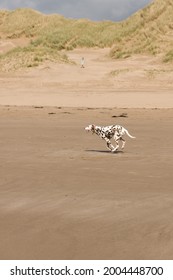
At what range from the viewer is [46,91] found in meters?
27.4

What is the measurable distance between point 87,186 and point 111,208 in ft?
4.62

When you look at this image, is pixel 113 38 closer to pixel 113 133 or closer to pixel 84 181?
pixel 113 133

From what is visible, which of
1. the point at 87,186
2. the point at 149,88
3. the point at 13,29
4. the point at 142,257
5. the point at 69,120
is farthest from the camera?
the point at 13,29

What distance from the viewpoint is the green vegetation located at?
34284 millimetres

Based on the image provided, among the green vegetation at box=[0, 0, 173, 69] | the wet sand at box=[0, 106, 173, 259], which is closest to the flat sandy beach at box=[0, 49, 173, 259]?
the wet sand at box=[0, 106, 173, 259]

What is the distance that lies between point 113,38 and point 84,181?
116 ft

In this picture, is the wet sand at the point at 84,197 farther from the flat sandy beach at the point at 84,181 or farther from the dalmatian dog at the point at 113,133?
the dalmatian dog at the point at 113,133

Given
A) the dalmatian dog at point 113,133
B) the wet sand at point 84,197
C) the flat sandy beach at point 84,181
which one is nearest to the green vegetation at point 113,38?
the flat sandy beach at point 84,181

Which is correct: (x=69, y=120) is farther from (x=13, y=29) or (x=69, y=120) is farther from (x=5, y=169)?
(x=13, y=29)

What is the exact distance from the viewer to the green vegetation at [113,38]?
3428cm

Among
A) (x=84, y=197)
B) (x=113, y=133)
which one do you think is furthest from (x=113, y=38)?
(x=84, y=197)

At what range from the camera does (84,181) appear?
32.2ft

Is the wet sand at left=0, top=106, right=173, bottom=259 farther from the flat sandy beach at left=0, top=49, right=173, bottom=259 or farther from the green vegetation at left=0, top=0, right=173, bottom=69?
the green vegetation at left=0, top=0, right=173, bottom=69

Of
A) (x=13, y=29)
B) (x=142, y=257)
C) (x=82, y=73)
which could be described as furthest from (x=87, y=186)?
(x=13, y=29)
